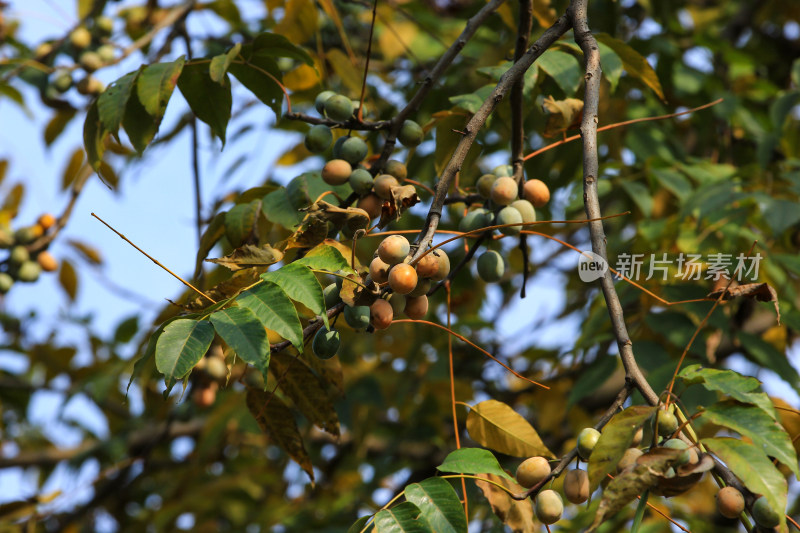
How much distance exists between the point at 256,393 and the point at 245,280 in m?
0.33

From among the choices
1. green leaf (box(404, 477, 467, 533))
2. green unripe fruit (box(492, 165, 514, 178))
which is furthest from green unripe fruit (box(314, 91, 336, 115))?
green leaf (box(404, 477, 467, 533))

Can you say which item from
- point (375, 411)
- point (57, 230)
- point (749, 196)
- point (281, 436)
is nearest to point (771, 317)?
point (749, 196)

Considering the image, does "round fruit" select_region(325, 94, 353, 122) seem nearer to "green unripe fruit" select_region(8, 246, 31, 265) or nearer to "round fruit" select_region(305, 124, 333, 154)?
"round fruit" select_region(305, 124, 333, 154)

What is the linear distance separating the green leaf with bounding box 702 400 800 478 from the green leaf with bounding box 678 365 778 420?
11 millimetres

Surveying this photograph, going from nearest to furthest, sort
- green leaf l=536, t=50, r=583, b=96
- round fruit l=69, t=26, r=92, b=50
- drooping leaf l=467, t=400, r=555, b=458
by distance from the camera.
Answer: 1. drooping leaf l=467, t=400, r=555, b=458
2. green leaf l=536, t=50, r=583, b=96
3. round fruit l=69, t=26, r=92, b=50

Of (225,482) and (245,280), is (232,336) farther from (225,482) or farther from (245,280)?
(225,482)

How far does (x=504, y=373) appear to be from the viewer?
3.48m

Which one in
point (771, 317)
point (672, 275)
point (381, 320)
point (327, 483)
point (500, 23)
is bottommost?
point (327, 483)

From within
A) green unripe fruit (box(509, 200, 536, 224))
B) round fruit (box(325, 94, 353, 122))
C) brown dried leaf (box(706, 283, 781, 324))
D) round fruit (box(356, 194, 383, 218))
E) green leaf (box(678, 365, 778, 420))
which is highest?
round fruit (box(325, 94, 353, 122))

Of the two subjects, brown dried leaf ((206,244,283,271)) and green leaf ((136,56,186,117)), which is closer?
brown dried leaf ((206,244,283,271))

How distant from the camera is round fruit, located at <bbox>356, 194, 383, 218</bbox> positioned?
4.58 feet

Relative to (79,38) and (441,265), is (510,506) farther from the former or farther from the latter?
(79,38)

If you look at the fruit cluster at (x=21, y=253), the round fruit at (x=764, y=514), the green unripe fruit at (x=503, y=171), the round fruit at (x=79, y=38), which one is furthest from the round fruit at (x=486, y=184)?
the round fruit at (x=79, y=38)

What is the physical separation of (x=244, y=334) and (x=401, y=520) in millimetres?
363
